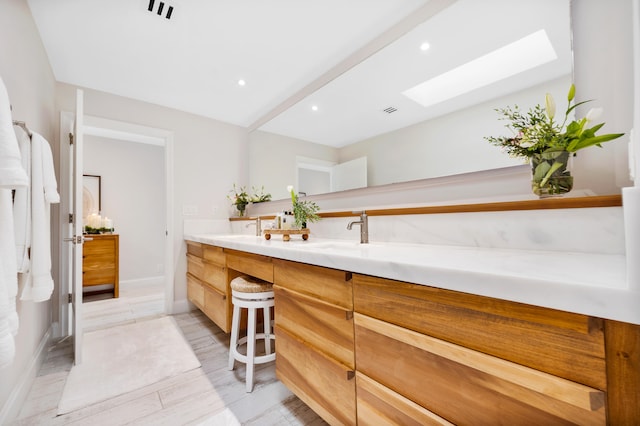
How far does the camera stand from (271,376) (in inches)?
66.5

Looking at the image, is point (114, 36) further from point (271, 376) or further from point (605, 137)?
point (605, 137)

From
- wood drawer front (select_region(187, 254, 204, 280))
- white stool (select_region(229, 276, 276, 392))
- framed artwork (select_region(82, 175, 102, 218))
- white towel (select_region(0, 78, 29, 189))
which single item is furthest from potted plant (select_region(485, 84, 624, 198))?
framed artwork (select_region(82, 175, 102, 218))

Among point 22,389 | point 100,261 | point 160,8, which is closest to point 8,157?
point 160,8

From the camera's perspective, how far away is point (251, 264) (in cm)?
162

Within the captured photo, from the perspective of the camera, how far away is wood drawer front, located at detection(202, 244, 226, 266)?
2032 millimetres

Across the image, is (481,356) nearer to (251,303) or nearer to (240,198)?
(251,303)

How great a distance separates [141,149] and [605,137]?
5.10 m

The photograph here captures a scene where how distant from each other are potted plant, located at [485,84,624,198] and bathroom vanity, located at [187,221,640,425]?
0.35m

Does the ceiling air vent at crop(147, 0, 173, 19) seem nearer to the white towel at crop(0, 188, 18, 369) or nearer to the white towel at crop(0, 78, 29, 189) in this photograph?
the white towel at crop(0, 78, 29, 189)

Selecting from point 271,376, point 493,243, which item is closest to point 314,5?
point 493,243

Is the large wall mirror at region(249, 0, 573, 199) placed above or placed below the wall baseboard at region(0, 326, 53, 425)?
above

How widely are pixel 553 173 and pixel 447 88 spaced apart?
2.28 feet

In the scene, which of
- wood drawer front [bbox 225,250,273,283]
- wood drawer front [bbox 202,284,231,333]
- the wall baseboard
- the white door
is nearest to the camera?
the wall baseboard

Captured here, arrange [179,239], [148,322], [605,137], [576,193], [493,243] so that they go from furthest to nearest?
1. [179,239]
2. [148,322]
3. [493,243]
4. [576,193]
5. [605,137]
